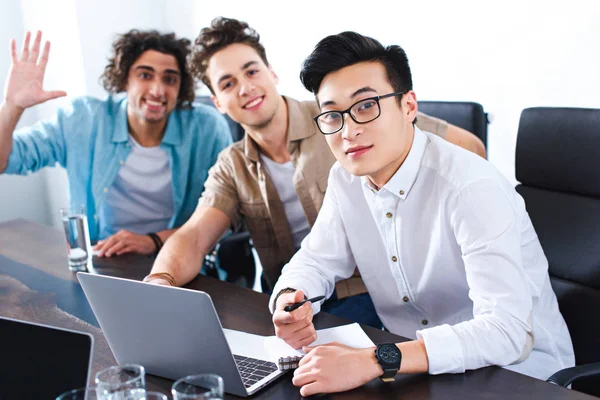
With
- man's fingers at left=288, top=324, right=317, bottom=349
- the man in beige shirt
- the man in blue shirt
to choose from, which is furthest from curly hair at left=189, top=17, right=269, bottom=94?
man's fingers at left=288, top=324, right=317, bottom=349

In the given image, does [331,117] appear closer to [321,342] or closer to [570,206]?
[321,342]

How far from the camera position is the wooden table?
1022 millimetres

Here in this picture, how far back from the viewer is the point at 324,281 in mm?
1553

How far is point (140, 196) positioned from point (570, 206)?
165 centimetres

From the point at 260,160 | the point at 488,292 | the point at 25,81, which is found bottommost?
the point at 488,292

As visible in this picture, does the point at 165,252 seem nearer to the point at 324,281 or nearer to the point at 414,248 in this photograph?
the point at 324,281

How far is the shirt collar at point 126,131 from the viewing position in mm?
2471

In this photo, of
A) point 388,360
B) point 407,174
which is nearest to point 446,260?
point 407,174

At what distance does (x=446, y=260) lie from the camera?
1417 millimetres

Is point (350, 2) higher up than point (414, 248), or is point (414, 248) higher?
point (350, 2)

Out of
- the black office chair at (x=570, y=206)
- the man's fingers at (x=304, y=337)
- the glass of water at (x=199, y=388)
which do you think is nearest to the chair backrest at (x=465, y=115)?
the black office chair at (x=570, y=206)

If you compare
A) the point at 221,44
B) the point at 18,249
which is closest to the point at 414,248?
the point at 221,44

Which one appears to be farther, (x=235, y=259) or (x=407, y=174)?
(x=235, y=259)

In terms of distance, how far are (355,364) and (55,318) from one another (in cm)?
80
